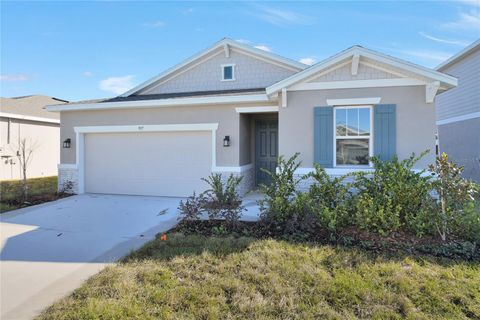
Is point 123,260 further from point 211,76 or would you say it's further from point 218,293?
point 211,76

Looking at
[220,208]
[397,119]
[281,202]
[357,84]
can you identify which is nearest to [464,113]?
[397,119]

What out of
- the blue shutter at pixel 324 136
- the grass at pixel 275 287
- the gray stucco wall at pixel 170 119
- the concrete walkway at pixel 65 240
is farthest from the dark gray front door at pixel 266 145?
the grass at pixel 275 287

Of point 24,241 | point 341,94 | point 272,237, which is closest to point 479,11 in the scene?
point 341,94

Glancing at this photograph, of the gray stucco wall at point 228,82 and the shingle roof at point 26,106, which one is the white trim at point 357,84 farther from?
the shingle roof at point 26,106

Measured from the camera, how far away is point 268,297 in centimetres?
319

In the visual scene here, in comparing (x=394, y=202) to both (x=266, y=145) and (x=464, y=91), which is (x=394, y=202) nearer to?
(x=266, y=145)

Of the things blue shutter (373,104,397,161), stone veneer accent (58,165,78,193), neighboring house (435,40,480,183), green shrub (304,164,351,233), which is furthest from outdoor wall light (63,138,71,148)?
neighboring house (435,40,480,183)

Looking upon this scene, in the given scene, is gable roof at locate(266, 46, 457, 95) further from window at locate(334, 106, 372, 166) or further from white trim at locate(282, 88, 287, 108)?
window at locate(334, 106, 372, 166)

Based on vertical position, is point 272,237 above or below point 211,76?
below

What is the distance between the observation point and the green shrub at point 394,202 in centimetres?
501

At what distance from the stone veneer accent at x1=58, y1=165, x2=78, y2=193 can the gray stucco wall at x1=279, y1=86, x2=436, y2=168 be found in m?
7.42

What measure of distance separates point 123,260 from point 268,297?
2302 millimetres

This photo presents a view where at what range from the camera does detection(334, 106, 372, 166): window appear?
23.7 ft

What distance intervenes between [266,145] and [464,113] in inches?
331
